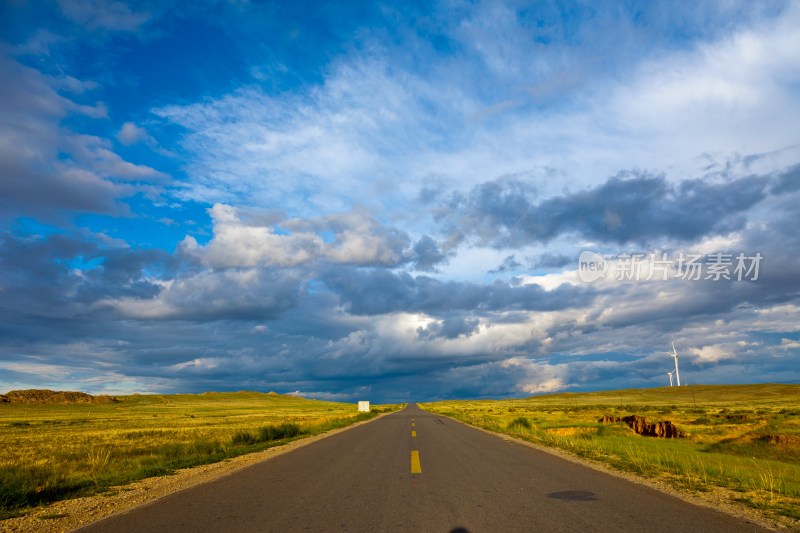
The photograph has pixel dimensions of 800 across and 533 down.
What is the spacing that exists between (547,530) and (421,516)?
5.91 feet

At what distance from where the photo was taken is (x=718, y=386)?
567ft

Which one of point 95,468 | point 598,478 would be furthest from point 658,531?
point 95,468

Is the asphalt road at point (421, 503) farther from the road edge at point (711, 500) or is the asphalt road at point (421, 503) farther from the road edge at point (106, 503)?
the road edge at point (106, 503)

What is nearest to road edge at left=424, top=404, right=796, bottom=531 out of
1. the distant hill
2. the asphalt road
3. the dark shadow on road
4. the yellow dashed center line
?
the asphalt road

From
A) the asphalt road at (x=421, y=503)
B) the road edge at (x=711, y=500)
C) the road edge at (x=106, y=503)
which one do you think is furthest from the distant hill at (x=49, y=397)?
the road edge at (x=711, y=500)

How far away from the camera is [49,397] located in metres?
170

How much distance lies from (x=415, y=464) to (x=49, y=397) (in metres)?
206

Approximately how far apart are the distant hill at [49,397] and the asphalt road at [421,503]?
625 ft

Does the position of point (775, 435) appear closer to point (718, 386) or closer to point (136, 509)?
point (136, 509)

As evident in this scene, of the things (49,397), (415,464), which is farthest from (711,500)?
(49,397)

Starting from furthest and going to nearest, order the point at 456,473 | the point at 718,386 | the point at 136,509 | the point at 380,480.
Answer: the point at 718,386, the point at 456,473, the point at 380,480, the point at 136,509

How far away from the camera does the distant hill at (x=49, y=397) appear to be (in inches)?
6201

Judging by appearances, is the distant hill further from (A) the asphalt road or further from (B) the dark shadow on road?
(B) the dark shadow on road

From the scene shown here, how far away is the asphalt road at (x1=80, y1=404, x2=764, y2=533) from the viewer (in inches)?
257
